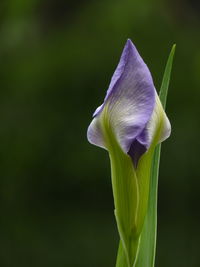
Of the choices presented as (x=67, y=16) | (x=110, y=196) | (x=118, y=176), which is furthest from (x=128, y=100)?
(x=67, y=16)

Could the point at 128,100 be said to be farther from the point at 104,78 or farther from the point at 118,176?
the point at 104,78

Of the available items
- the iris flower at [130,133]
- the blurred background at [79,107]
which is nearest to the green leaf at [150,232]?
the iris flower at [130,133]

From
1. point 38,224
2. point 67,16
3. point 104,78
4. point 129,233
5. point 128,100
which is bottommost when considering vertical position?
point 38,224

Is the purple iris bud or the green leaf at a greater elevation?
the purple iris bud

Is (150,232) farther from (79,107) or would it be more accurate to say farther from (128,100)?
(79,107)

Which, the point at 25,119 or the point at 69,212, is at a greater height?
the point at 25,119

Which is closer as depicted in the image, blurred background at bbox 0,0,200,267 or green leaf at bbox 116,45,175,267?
green leaf at bbox 116,45,175,267

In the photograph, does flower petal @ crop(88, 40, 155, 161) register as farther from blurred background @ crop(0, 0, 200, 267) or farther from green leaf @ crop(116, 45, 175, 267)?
blurred background @ crop(0, 0, 200, 267)

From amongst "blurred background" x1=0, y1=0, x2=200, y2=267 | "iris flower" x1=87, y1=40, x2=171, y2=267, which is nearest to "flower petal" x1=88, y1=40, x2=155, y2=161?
"iris flower" x1=87, y1=40, x2=171, y2=267
